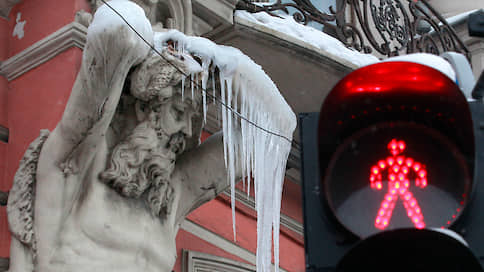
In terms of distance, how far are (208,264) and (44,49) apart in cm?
216

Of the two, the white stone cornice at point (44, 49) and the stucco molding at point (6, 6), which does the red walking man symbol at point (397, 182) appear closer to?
the white stone cornice at point (44, 49)

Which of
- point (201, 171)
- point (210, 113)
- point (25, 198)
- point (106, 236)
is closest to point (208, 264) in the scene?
point (210, 113)

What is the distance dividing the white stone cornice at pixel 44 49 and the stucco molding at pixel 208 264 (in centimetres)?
183

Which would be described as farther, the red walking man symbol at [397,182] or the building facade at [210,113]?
the building facade at [210,113]

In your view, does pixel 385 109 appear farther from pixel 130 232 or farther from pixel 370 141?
pixel 130 232

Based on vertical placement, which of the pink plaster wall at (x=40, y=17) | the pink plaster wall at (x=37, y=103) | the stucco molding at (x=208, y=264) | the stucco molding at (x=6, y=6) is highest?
the stucco molding at (x=6, y=6)

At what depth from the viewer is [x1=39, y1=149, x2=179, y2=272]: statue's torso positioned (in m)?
4.24

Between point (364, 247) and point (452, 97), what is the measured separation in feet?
1.63

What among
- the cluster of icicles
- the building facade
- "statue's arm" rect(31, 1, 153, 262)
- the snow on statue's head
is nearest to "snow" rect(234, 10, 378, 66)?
the building facade

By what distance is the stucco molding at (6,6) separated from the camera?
534cm

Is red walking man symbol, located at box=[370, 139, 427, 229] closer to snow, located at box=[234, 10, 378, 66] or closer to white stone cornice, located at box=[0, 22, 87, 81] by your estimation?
white stone cornice, located at box=[0, 22, 87, 81]

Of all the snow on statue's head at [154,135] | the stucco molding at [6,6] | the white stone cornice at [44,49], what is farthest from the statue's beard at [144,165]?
the stucco molding at [6,6]

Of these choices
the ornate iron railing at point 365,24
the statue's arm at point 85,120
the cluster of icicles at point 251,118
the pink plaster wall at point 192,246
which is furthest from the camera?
the ornate iron railing at point 365,24

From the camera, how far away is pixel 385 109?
2.35 m
